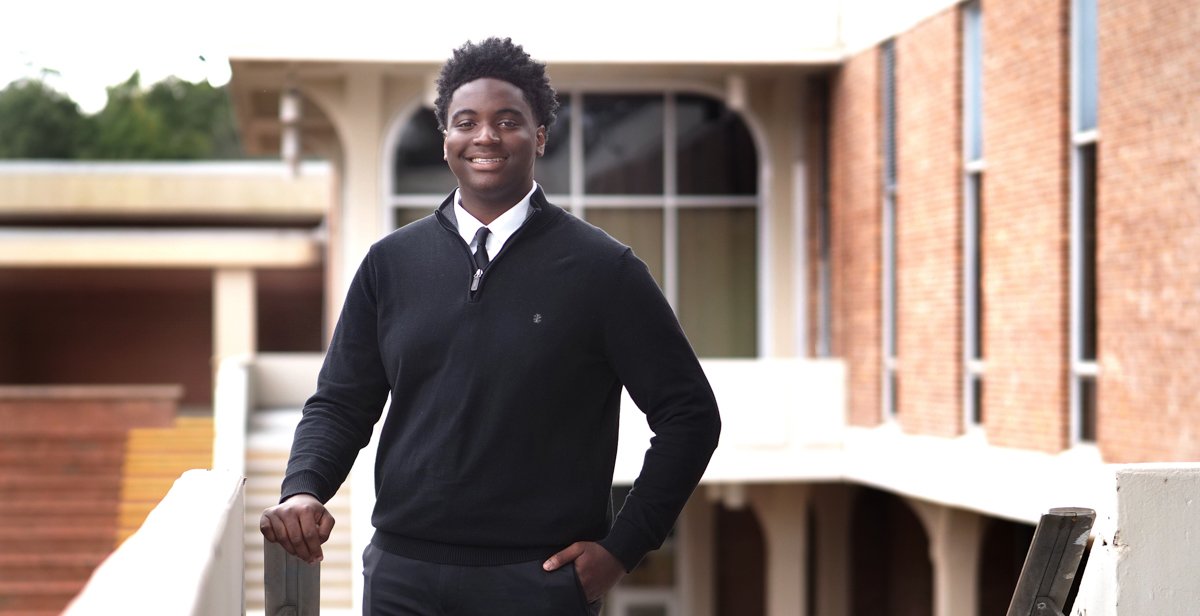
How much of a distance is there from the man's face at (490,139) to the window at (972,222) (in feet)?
32.7

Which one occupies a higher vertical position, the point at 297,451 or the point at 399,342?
the point at 399,342

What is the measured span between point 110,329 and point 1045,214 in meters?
24.9

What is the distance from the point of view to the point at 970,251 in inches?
487

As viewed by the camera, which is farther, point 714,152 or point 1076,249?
point 714,152

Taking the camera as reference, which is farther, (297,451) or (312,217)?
(312,217)

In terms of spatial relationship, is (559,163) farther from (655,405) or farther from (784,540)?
(655,405)

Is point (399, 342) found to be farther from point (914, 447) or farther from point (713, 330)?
point (713, 330)

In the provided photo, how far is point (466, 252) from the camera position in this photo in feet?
9.16

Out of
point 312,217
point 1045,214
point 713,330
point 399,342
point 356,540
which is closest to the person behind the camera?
point 399,342

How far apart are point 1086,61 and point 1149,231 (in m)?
1.73

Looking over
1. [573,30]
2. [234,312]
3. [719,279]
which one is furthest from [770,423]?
[234,312]

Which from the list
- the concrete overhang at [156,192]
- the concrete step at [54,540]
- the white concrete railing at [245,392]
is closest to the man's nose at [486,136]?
the white concrete railing at [245,392]

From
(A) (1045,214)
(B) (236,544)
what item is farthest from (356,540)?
(B) (236,544)

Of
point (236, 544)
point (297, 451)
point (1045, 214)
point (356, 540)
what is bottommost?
point (356, 540)
